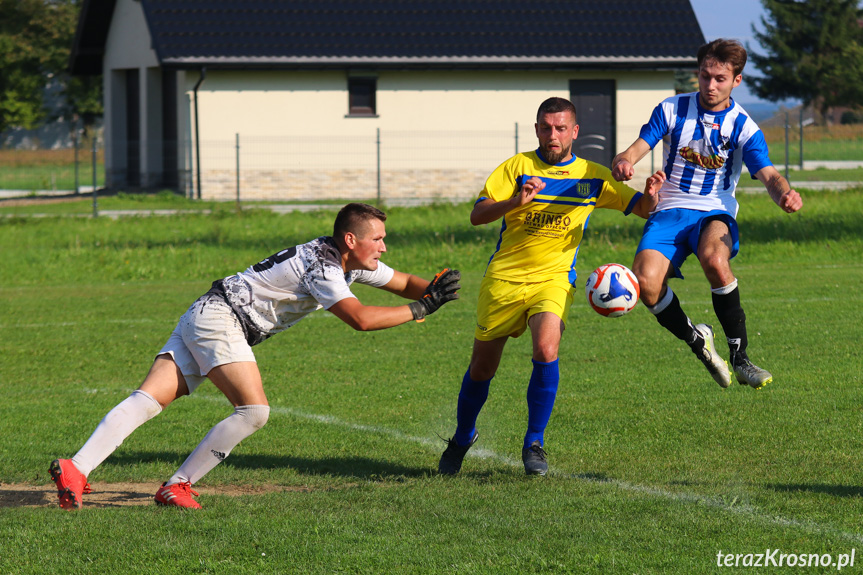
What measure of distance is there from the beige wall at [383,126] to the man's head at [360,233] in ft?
78.5

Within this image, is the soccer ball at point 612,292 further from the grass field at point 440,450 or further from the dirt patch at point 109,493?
the dirt patch at point 109,493

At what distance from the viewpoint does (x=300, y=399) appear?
28.8 ft

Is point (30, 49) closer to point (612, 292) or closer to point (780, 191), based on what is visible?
point (612, 292)

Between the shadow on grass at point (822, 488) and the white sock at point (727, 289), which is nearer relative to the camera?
the shadow on grass at point (822, 488)

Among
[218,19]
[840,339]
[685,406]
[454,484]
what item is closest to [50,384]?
[454,484]

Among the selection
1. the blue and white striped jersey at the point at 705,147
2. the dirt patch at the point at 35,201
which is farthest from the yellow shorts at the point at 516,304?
the dirt patch at the point at 35,201

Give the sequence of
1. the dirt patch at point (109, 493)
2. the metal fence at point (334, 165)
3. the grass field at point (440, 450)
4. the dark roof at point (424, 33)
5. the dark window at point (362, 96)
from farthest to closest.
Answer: the dark window at point (362, 96) < the dark roof at point (424, 33) < the metal fence at point (334, 165) < the dirt patch at point (109, 493) < the grass field at point (440, 450)

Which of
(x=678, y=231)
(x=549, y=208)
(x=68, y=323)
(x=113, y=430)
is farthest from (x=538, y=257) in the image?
(x=68, y=323)

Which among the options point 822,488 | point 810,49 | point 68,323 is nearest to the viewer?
point 822,488

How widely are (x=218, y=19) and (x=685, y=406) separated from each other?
2535 cm

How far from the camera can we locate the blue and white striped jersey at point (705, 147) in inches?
259

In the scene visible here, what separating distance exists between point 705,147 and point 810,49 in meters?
58.3

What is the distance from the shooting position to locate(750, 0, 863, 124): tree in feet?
189

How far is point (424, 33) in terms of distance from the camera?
31.4 m
